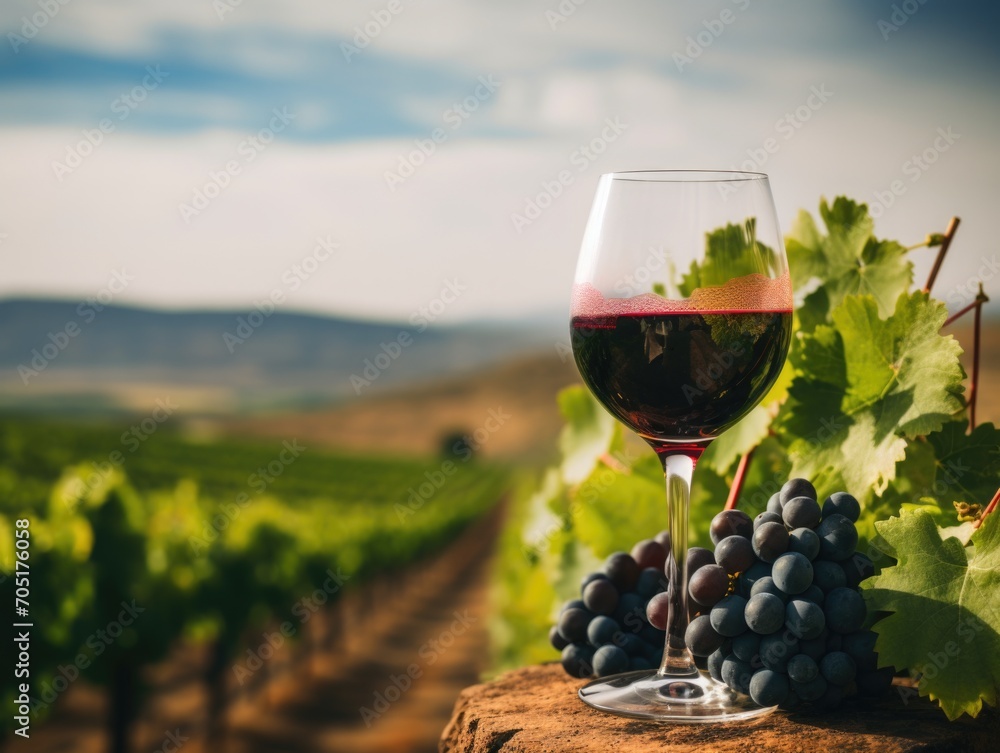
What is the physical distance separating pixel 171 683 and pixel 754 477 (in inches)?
567

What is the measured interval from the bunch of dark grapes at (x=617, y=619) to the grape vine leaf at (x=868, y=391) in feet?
0.95

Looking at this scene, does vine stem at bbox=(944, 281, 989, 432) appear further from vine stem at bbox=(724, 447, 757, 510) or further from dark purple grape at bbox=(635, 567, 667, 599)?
dark purple grape at bbox=(635, 567, 667, 599)

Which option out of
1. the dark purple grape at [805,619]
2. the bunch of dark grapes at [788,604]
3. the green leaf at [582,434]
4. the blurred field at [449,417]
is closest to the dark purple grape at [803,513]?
the bunch of dark grapes at [788,604]

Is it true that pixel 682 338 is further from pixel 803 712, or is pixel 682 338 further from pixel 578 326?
pixel 803 712

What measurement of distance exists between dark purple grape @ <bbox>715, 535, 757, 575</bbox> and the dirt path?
8.96 metres

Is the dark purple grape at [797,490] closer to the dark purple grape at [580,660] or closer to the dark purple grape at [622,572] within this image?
the dark purple grape at [622,572]

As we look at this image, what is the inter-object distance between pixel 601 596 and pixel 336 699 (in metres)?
13.9

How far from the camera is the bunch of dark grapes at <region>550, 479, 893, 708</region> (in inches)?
48.0

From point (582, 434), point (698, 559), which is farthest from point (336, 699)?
point (698, 559)

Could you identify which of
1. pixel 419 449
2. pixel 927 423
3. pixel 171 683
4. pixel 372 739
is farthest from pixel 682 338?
pixel 419 449

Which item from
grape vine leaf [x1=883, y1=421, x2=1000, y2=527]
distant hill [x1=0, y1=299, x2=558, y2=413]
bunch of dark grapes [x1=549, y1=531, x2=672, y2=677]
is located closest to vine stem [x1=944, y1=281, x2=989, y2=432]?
grape vine leaf [x1=883, y1=421, x2=1000, y2=527]

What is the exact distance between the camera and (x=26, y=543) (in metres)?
5.94

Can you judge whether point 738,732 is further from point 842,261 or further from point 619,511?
point 842,261

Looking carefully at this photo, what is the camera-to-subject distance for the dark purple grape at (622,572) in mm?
1504
